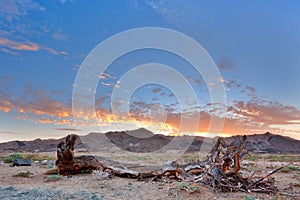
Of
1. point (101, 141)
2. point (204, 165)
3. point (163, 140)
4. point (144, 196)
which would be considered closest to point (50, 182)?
point (144, 196)

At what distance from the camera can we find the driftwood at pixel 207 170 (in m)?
7.53

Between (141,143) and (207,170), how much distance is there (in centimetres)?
4568

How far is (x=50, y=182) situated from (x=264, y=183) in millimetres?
6365

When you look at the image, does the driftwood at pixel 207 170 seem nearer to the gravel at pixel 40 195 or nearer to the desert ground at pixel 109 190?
the desert ground at pixel 109 190

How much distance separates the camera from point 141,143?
5328cm

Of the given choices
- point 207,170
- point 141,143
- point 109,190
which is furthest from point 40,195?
point 141,143

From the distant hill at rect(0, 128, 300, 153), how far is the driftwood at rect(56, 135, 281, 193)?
24823 millimetres

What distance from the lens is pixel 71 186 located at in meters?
7.94

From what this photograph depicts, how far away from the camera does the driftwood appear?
7531mm

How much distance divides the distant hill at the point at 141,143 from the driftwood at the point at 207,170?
24.8 m

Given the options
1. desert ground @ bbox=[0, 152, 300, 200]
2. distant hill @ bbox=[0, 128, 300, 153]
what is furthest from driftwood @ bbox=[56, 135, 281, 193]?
distant hill @ bbox=[0, 128, 300, 153]

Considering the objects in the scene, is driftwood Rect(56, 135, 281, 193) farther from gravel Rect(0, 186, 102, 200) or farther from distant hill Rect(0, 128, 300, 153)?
distant hill Rect(0, 128, 300, 153)

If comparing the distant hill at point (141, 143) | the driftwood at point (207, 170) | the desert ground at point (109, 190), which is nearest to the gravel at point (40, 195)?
the desert ground at point (109, 190)

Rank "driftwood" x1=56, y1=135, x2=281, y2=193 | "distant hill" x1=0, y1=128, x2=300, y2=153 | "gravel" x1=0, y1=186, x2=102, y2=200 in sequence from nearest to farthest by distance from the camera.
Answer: "gravel" x1=0, y1=186, x2=102, y2=200
"driftwood" x1=56, y1=135, x2=281, y2=193
"distant hill" x1=0, y1=128, x2=300, y2=153
